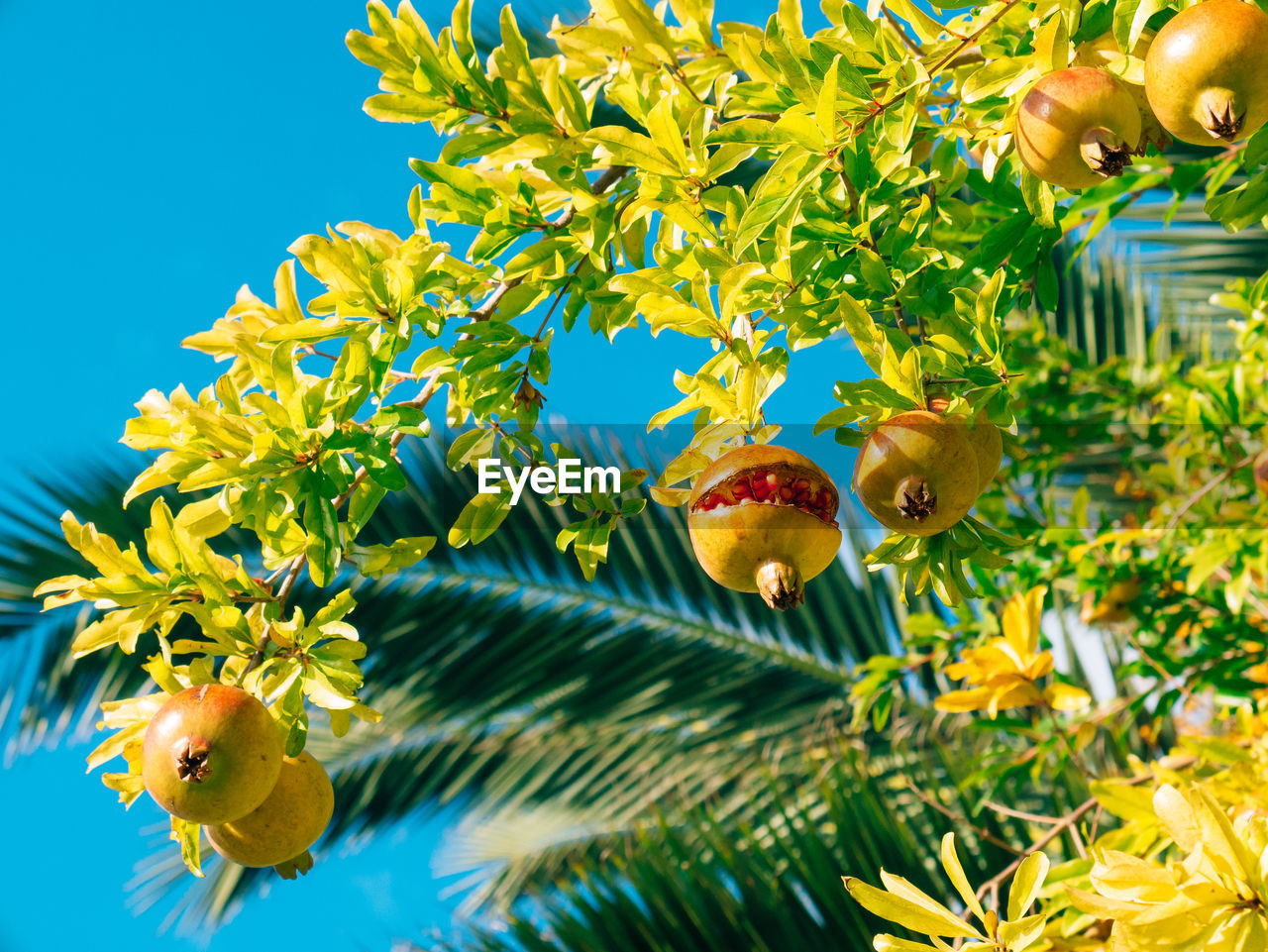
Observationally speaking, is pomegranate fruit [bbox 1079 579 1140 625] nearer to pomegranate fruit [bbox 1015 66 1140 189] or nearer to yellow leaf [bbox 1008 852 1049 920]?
yellow leaf [bbox 1008 852 1049 920]

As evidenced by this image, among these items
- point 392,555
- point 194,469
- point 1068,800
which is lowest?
point 1068,800

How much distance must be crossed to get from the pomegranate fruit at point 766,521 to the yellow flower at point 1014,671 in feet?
3.07

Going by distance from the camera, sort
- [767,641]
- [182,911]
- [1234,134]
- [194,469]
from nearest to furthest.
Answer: [1234,134] < [194,469] < [182,911] < [767,641]

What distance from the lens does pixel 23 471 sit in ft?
11.6

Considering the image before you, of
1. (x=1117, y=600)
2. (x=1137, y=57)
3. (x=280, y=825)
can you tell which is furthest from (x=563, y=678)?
(x=1137, y=57)

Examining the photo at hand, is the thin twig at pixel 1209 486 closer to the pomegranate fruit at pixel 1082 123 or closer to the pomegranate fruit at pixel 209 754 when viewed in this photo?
the pomegranate fruit at pixel 1082 123

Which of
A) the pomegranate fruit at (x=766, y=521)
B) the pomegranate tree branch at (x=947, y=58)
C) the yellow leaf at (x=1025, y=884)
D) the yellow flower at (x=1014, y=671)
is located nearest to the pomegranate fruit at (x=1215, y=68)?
the pomegranate tree branch at (x=947, y=58)

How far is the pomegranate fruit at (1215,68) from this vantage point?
2.41ft

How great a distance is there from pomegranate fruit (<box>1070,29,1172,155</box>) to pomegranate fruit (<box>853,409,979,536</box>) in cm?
30

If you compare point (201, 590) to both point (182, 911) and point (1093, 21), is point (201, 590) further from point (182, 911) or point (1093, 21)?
point (182, 911)

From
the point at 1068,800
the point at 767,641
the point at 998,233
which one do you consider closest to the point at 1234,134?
the point at 998,233

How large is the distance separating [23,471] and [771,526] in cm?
348

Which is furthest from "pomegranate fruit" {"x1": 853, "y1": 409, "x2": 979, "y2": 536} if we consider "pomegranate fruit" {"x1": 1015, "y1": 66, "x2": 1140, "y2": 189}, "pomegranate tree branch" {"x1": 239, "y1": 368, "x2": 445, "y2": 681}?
"pomegranate tree branch" {"x1": 239, "y1": 368, "x2": 445, "y2": 681}

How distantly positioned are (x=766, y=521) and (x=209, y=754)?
52cm
